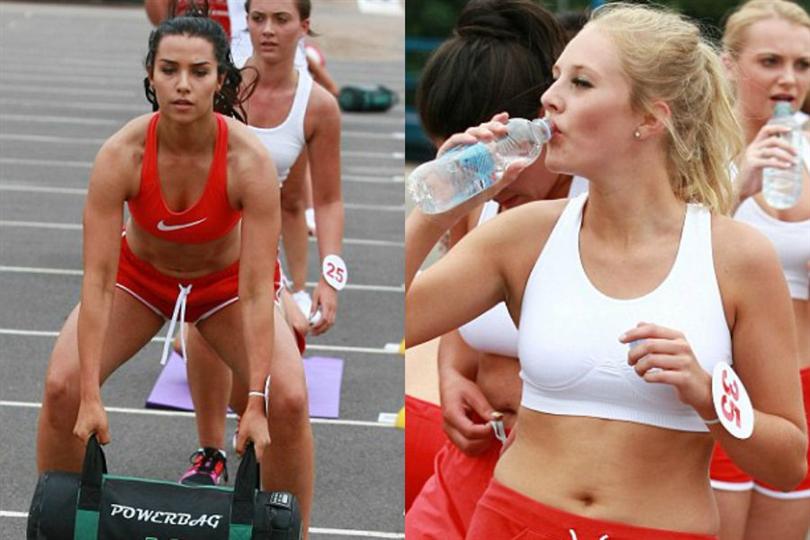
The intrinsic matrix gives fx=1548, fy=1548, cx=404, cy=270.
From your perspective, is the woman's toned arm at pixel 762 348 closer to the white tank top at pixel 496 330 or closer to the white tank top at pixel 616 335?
the white tank top at pixel 616 335

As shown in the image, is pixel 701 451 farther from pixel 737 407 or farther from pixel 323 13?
pixel 323 13

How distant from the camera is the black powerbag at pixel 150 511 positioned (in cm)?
397

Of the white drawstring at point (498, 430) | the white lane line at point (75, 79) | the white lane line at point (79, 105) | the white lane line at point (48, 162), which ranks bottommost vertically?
the white drawstring at point (498, 430)

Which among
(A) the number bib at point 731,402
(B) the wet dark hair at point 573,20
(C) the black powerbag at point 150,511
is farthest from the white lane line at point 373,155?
(A) the number bib at point 731,402

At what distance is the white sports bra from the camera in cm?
469

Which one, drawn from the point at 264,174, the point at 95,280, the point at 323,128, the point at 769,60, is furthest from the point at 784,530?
the point at 323,128

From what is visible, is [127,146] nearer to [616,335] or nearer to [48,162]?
[616,335]

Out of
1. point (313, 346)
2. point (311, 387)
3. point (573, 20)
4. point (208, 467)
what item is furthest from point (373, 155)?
point (573, 20)

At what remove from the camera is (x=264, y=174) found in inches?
171

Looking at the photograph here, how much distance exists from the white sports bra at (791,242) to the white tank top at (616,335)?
7.07 feet

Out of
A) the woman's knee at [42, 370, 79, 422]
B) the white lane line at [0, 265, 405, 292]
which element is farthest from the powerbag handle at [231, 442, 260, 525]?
the white lane line at [0, 265, 405, 292]

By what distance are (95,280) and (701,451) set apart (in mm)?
2206

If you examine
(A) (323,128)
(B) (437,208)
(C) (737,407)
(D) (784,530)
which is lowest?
(D) (784,530)

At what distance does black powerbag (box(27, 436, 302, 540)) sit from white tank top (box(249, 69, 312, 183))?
269 centimetres
